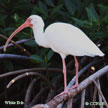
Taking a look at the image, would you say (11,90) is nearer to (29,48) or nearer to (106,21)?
(29,48)

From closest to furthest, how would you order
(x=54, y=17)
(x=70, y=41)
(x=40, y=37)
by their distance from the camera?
(x=70, y=41), (x=40, y=37), (x=54, y=17)

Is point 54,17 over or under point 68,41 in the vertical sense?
over

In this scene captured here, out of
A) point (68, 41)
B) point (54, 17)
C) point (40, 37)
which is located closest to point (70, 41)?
point (68, 41)

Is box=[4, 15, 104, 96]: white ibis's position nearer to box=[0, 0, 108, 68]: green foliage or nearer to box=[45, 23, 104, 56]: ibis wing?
box=[45, 23, 104, 56]: ibis wing

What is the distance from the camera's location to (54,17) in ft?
12.3

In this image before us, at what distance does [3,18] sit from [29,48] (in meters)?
0.57

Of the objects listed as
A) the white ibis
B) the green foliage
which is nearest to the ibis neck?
the white ibis

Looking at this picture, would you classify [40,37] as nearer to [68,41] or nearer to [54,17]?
[68,41]

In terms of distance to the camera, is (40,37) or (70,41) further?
(40,37)

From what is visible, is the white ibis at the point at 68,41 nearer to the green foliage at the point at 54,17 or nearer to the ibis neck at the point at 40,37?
the ibis neck at the point at 40,37

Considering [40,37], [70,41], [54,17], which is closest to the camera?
[70,41]

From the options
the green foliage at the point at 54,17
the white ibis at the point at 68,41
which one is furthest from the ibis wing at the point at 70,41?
the green foliage at the point at 54,17

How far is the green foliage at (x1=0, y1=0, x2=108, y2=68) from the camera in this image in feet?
10.5

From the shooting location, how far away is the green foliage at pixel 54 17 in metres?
3.21
